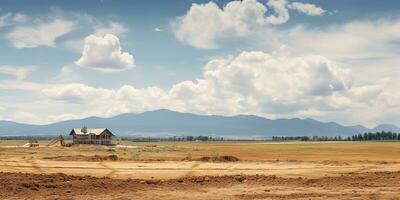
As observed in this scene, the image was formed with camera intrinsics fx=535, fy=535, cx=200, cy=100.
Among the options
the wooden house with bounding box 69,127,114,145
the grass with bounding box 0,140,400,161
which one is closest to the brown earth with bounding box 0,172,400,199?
the grass with bounding box 0,140,400,161

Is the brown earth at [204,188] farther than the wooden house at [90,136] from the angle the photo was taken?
No

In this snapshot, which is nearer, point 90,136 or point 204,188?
point 204,188

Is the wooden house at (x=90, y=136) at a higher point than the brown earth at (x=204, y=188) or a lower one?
higher

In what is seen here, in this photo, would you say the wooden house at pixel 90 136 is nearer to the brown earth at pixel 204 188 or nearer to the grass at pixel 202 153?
the grass at pixel 202 153

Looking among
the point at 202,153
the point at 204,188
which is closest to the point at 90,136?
the point at 202,153

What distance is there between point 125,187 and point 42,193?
3.75m

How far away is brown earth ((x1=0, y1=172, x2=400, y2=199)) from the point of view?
2270 centimetres

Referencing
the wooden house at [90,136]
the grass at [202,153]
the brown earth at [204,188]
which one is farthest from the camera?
the wooden house at [90,136]

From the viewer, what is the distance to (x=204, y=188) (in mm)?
25156

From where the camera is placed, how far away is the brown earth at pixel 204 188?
74.5 feet

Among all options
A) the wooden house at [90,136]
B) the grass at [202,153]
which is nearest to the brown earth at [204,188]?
the grass at [202,153]

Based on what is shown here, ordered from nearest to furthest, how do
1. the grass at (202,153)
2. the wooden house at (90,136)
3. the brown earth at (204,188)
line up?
the brown earth at (204,188), the grass at (202,153), the wooden house at (90,136)

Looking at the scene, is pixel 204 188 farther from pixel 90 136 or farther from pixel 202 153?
pixel 90 136

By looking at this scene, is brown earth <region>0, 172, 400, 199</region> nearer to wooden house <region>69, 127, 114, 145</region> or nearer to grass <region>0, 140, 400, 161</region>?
grass <region>0, 140, 400, 161</region>
